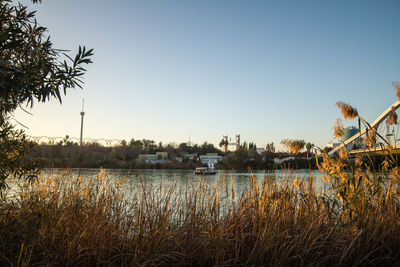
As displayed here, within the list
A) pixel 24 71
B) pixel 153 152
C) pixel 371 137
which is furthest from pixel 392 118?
pixel 153 152

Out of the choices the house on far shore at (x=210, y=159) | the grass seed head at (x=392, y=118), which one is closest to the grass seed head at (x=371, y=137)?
the grass seed head at (x=392, y=118)

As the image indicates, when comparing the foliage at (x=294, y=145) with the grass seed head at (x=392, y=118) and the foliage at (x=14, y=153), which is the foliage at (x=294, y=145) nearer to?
the grass seed head at (x=392, y=118)

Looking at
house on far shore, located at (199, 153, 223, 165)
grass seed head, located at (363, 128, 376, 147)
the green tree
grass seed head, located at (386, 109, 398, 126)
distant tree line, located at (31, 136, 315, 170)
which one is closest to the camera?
the green tree

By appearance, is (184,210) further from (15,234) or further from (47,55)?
(47,55)

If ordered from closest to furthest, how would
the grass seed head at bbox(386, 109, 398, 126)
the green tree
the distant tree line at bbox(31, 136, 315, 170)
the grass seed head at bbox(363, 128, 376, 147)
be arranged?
the green tree < the grass seed head at bbox(363, 128, 376, 147) < the grass seed head at bbox(386, 109, 398, 126) < the distant tree line at bbox(31, 136, 315, 170)

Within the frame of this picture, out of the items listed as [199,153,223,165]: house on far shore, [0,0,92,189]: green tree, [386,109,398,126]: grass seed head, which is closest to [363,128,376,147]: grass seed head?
[386,109,398,126]: grass seed head

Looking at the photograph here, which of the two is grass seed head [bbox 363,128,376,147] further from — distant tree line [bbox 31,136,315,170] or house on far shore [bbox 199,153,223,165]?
house on far shore [bbox 199,153,223,165]

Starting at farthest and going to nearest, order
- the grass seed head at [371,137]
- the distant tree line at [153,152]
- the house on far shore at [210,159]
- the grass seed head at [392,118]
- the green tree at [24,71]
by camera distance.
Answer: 1. the house on far shore at [210,159]
2. the distant tree line at [153,152]
3. the grass seed head at [392,118]
4. the grass seed head at [371,137]
5. the green tree at [24,71]

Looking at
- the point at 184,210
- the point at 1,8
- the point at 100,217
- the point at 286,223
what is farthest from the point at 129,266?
the point at 1,8

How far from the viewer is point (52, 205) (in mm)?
3500

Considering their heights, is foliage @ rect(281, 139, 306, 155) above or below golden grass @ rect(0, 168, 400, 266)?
above

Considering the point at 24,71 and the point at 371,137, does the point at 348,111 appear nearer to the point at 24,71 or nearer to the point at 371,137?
the point at 371,137

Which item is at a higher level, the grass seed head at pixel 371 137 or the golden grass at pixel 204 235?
the grass seed head at pixel 371 137

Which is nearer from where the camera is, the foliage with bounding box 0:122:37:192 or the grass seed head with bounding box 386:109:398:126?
the foliage with bounding box 0:122:37:192
